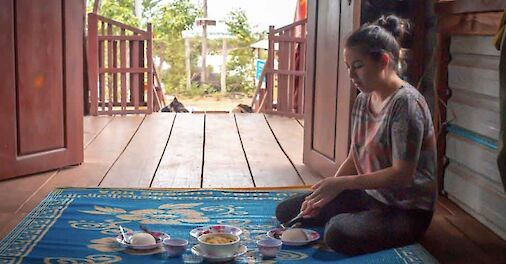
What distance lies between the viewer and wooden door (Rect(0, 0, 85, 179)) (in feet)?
11.1

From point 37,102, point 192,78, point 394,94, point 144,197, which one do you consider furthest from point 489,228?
point 192,78

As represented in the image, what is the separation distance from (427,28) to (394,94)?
Result: 1052 mm

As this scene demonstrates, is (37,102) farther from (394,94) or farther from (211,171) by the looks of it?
(394,94)

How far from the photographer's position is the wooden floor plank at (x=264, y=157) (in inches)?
140

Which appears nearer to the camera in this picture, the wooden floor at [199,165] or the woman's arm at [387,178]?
the woman's arm at [387,178]

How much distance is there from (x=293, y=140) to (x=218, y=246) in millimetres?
2771

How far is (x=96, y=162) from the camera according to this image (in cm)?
392

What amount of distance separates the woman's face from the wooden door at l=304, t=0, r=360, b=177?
0.82 m

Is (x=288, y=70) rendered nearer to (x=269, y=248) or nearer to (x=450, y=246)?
(x=450, y=246)

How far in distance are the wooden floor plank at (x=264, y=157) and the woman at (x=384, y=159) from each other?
3.54 ft

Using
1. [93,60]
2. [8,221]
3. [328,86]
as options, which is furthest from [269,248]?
[93,60]

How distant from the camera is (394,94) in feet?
7.58

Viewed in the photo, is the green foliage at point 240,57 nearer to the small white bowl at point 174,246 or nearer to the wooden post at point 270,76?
the wooden post at point 270,76

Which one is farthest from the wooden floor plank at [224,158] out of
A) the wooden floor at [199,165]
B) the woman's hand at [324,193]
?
the woman's hand at [324,193]
